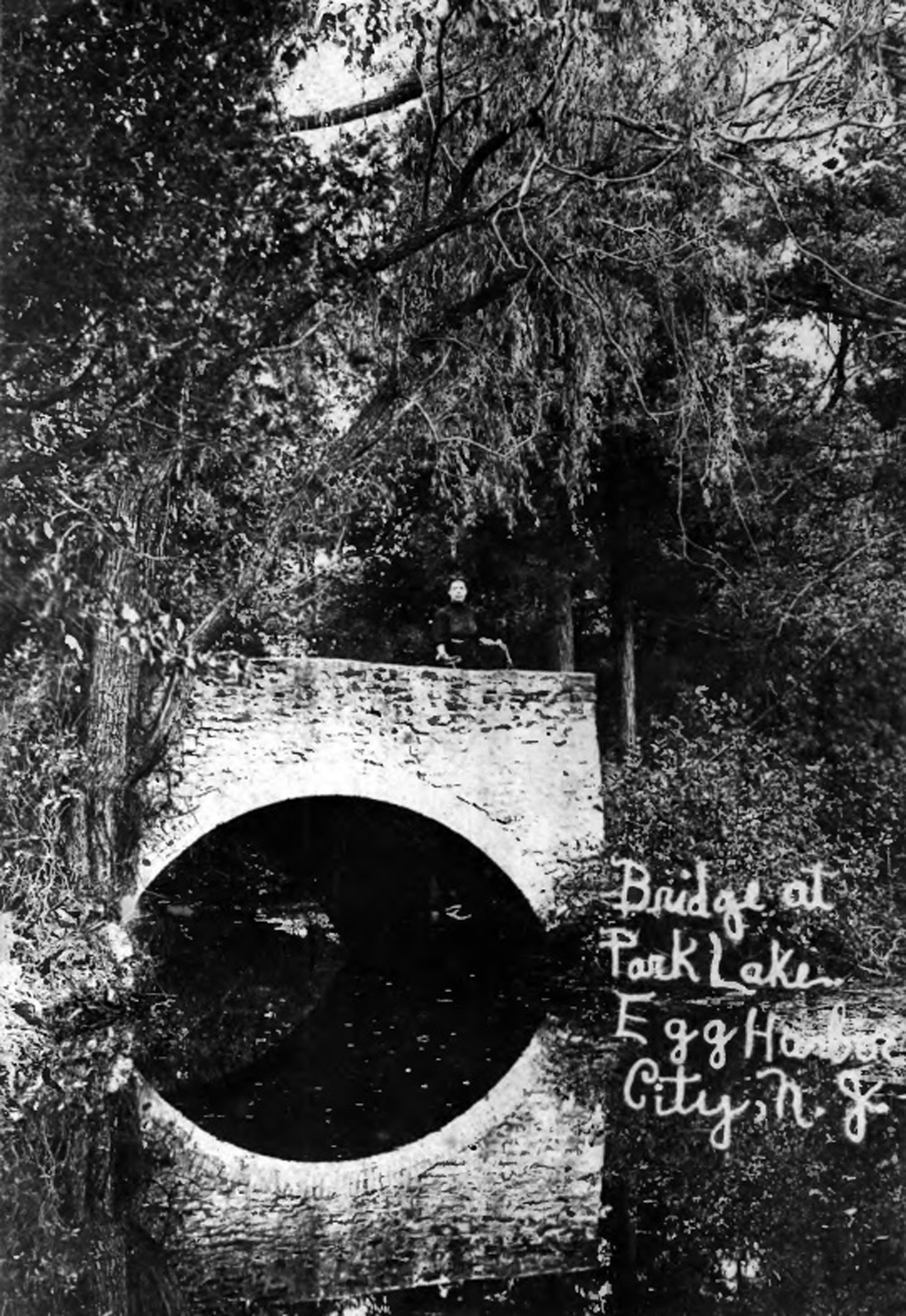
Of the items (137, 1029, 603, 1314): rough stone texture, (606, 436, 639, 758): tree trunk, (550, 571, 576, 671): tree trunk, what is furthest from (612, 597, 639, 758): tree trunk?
(137, 1029, 603, 1314): rough stone texture

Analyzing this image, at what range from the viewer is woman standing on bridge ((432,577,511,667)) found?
302cm

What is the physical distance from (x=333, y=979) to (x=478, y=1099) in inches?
16.7

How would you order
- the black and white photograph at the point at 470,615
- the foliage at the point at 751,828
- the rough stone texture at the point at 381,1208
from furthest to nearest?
1. the foliage at the point at 751,828
2. the black and white photograph at the point at 470,615
3. the rough stone texture at the point at 381,1208

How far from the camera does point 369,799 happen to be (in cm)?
302

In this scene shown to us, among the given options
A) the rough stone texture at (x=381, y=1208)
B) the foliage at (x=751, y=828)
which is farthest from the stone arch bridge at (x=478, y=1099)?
the foliage at (x=751, y=828)

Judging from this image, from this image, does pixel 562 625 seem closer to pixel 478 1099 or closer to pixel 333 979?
pixel 333 979

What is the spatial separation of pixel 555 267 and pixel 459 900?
1.49m

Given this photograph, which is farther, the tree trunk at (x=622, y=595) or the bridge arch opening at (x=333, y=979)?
the tree trunk at (x=622, y=595)

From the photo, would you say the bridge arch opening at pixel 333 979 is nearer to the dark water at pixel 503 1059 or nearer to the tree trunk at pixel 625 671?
the dark water at pixel 503 1059

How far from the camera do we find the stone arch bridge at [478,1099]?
2.81 m

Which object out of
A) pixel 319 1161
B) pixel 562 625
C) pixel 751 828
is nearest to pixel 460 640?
pixel 562 625

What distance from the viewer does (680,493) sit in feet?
10.2

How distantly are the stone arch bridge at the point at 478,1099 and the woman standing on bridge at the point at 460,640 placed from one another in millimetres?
38

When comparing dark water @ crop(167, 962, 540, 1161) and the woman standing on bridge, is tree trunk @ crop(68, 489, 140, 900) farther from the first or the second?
the woman standing on bridge
